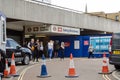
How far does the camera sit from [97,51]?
4006 centimetres

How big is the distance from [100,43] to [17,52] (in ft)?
62.2

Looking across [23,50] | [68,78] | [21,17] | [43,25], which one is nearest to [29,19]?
[21,17]

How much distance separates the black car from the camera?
70.8 feet

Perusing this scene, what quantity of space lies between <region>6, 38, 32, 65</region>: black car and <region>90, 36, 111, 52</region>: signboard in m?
17.0

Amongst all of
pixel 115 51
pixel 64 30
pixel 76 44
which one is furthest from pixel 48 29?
pixel 115 51

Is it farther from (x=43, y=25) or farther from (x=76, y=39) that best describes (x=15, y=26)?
(x=76, y=39)

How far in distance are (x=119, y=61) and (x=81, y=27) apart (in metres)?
24.2

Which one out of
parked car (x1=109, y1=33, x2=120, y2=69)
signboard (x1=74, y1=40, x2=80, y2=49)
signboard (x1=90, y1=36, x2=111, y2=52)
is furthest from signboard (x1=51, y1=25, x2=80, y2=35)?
parked car (x1=109, y1=33, x2=120, y2=69)

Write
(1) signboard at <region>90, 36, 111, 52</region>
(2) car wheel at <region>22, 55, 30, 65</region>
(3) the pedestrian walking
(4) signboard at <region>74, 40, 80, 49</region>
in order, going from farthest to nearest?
(4) signboard at <region>74, 40, 80, 49</region> < (3) the pedestrian walking < (1) signboard at <region>90, 36, 111, 52</region> < (2) car wheel at <region>22, 55, 30, 65</region>

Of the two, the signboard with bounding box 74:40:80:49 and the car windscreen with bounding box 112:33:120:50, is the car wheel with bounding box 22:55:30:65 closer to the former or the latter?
the car windscreen with bounding box 112:33:120:50

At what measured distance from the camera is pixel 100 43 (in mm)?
40125

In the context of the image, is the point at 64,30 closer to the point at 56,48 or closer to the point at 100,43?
the point at 56,48

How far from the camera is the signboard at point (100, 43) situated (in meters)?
39.8

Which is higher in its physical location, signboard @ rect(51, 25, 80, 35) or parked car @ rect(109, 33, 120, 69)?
signboard @ rect(51, 25, 80, 35)
